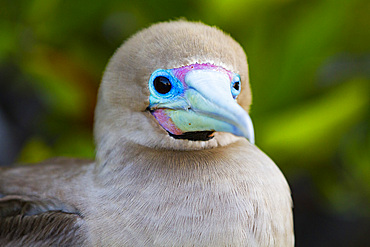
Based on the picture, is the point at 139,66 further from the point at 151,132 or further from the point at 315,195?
the point at 315,195

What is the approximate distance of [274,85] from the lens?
2611 millimetres

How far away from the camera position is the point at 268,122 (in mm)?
2555

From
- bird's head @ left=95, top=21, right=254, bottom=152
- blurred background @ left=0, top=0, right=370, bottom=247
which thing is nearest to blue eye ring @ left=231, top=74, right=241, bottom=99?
bird's head @ left=95, top=21, right=254, bottom=152

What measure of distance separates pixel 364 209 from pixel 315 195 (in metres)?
0.26

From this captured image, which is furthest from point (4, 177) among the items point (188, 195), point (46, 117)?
point (46, 117)

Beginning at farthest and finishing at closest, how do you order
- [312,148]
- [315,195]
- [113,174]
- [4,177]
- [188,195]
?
[315,195] < [312,148] < [4,177] < [113,174] < [188,195]

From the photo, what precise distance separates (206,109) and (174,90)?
139mm

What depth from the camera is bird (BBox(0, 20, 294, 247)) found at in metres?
1.33

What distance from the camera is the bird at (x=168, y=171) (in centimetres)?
133

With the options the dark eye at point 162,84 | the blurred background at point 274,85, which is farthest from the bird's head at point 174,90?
the blurred background at point 274,85

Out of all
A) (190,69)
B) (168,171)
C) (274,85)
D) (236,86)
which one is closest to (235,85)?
(236,86)

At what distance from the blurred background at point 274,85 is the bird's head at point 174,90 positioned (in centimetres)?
97

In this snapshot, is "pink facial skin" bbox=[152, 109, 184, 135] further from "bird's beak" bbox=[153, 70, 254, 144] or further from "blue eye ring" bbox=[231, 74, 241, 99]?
"blue eye ring" bbox=[231, 74, 241, 99]

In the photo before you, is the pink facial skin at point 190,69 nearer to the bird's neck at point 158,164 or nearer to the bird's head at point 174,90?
the bird's head at point 174,90
